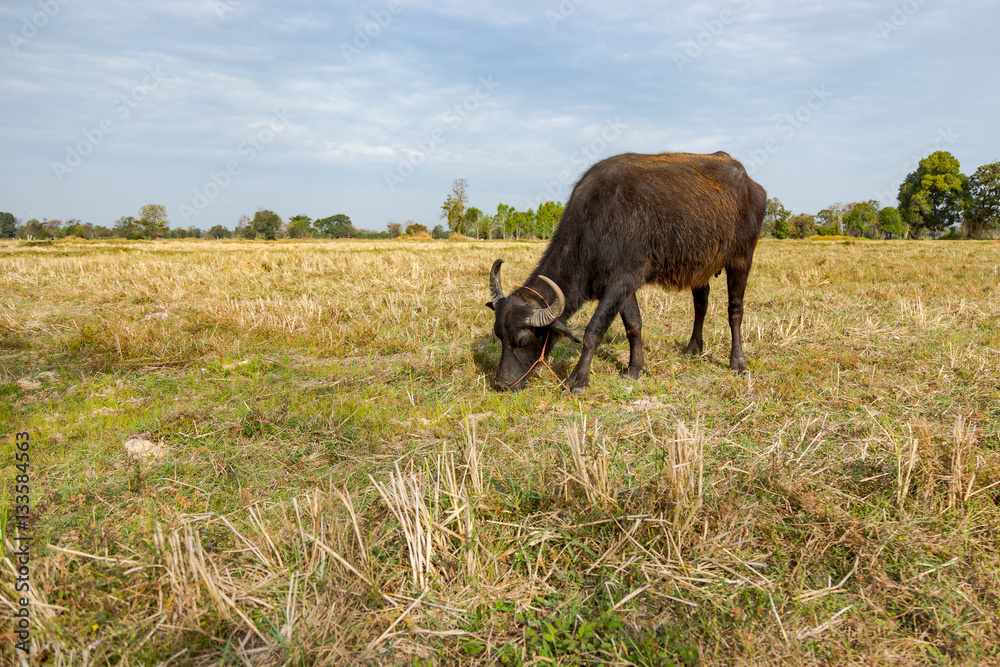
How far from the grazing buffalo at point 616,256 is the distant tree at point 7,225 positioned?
113 metres

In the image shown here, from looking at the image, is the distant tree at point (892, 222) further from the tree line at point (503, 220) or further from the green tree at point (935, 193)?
the tree line at point (503, 220)

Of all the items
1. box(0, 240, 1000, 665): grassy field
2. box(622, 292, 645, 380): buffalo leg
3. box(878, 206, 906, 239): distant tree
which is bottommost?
box(0, 240, 1000, 665): grassy field

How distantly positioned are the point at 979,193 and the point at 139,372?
70.7 metres

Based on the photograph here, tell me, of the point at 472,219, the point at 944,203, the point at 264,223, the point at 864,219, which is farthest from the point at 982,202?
the point at 264,223

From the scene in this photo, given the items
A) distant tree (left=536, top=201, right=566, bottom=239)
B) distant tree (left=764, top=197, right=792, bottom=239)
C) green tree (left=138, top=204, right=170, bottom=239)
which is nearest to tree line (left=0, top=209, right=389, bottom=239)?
green tree (left=138, top=204, right=170, bottom=239)

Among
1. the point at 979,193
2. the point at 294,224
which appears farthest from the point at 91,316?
the point at 294,224

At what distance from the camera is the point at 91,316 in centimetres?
796

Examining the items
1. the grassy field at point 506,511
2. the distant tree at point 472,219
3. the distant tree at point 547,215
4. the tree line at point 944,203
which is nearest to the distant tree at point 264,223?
the distant tree at point 472,219

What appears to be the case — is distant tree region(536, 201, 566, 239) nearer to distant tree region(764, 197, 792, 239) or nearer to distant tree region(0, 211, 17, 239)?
distant tree region(764, 197, 792, 239)

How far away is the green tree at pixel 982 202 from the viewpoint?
50.6m

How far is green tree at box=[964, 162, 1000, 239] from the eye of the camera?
166 ft

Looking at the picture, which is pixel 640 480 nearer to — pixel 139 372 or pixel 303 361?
pixel 303 361

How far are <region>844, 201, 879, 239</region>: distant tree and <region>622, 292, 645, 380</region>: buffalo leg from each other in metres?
75.6

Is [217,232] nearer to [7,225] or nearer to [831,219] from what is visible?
[7,225]
